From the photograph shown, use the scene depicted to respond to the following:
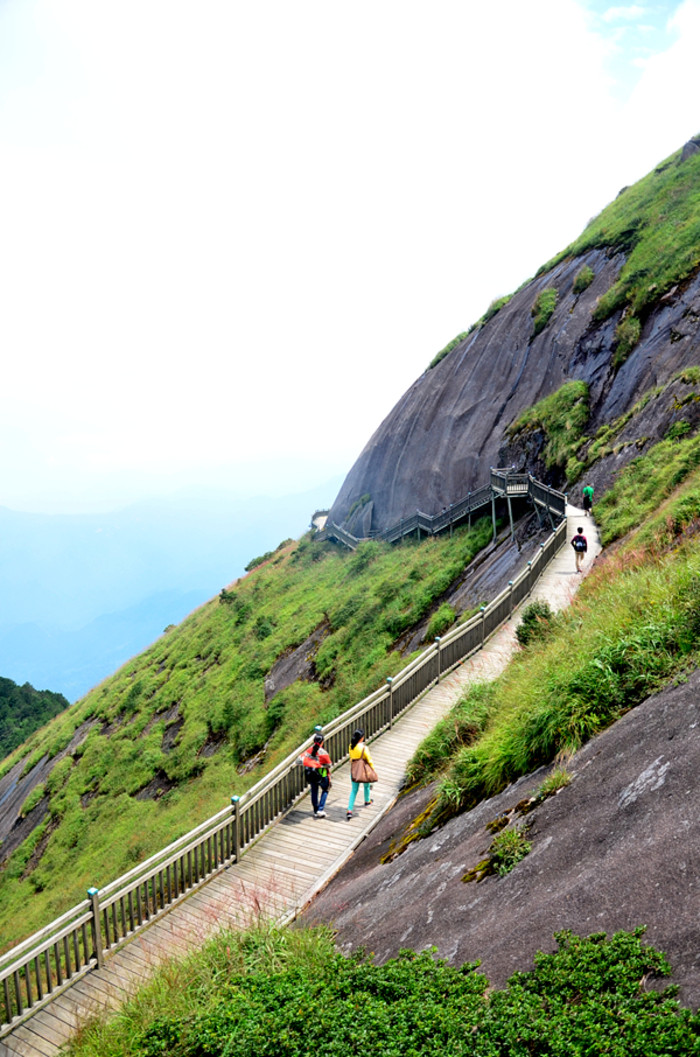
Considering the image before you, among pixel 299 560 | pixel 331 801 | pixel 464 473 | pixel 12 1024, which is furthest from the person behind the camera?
pixel 299 560

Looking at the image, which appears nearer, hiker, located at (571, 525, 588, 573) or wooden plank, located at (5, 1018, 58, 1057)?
wooden plank, located at (5, 1018, 58, 1057)

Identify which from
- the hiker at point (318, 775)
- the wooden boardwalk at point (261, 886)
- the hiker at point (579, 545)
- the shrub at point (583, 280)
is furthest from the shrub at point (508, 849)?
the shrub at point (583, 280)

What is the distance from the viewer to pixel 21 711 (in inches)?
2574

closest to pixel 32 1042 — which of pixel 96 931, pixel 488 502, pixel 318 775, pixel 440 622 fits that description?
pixel 96 931

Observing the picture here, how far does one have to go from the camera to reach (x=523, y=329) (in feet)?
123

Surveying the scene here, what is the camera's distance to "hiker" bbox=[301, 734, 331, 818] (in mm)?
11802

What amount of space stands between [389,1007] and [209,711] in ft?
80.1

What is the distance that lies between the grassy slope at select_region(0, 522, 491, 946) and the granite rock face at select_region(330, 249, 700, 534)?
5107 mm

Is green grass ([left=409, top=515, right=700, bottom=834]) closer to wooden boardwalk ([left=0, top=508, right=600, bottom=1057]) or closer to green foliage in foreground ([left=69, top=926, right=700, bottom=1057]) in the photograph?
wooden boardwalk ([left=0, top=508, right=600, bottom=1057])

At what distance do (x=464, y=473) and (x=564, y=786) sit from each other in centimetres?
2991

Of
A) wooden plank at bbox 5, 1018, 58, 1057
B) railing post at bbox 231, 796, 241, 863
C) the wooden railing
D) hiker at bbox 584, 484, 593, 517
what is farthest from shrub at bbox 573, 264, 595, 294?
wooden plank at bbox 5, 1018, 58, 1057

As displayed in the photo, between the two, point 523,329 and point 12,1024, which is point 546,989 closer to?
point 12,1024

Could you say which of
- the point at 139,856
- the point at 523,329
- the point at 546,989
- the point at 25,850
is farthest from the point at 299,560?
the point at 546,989

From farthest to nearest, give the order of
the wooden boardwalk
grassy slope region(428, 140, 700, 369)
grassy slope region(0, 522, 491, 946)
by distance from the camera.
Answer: grassy slope region(428, 140, 700, 369)
grassy slope region(0, 522, 491, 946)
the wooden boardwalk
